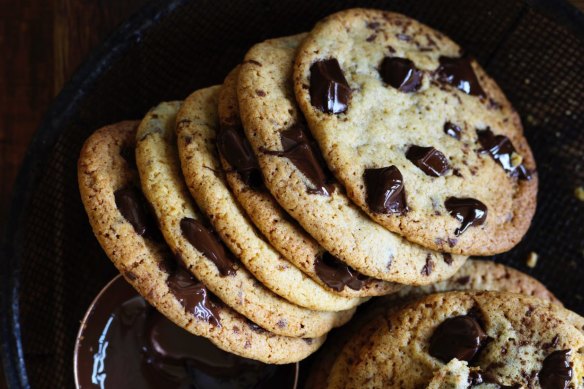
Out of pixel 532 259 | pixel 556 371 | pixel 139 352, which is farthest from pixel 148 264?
pixel 532 259

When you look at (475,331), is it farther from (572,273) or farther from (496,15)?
(496,15)

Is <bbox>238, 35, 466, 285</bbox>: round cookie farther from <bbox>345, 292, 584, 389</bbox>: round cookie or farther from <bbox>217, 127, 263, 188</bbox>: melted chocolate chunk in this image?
<bbox>345, 292, 584, 389</bbox>: round cookie

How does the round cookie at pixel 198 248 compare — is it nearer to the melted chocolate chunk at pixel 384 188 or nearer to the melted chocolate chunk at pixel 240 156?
Result: the melted chocolate chunk at pixel 240 156

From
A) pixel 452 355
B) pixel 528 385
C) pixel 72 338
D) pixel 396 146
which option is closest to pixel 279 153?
pixel 396 146

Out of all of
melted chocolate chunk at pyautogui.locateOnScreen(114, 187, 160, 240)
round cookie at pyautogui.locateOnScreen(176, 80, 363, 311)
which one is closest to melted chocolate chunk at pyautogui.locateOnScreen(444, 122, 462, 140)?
round cookie at pyautogui.locateOnScreen(176, 80, 363, 311)

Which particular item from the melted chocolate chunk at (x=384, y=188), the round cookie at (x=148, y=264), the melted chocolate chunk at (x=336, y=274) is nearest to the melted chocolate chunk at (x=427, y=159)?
the melted chocolate chunk at (x=384, y=188)

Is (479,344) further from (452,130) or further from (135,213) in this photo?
(135,213)
